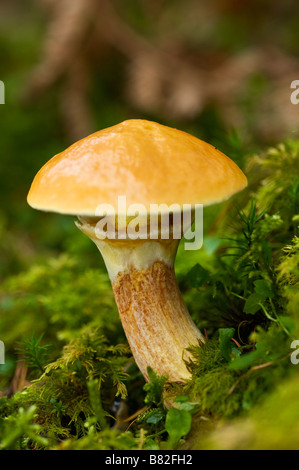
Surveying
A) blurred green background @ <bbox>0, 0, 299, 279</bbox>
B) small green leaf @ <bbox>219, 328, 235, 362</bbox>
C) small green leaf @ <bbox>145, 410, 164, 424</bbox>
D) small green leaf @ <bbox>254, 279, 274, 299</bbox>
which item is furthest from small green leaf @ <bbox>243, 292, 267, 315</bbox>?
blurred green background @ <bbox>0, 0, 299, 279</bbox>

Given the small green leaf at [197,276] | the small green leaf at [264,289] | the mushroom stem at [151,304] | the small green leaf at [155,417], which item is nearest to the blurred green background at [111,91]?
the small green leaf at [197,276]

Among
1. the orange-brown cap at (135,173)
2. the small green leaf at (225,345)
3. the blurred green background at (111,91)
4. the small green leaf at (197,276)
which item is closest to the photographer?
the orange-brown cap at (135,173)

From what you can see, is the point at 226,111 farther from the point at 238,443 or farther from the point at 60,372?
the point at 238,443

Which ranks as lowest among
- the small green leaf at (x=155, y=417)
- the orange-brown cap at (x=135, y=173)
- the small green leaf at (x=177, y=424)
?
the small green leaf at (x=155, y=417)

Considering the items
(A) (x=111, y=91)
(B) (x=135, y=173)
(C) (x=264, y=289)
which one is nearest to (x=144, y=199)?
(B) (x=135, y=173)

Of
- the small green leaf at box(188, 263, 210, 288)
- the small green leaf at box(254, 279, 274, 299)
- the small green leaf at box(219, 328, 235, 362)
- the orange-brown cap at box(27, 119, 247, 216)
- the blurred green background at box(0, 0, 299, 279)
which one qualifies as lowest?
the small green leaf at box(219, 328, 235, 362)

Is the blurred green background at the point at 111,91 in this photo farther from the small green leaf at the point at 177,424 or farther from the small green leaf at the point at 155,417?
the small green leaf at the point at 177,424

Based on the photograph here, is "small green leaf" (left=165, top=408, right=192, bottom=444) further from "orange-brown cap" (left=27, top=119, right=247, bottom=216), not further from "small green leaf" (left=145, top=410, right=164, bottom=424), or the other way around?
"orange-brown cap" (left=27, top=119, right=247, bottom=216)
